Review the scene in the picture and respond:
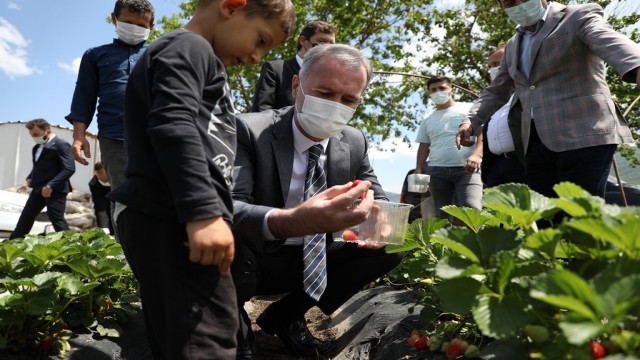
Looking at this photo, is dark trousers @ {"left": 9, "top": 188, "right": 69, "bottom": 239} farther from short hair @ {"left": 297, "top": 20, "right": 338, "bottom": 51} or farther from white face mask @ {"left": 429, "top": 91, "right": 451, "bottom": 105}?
white face mask @ {"left": 429, "top": 91, "right": 451, "bottom": 105}

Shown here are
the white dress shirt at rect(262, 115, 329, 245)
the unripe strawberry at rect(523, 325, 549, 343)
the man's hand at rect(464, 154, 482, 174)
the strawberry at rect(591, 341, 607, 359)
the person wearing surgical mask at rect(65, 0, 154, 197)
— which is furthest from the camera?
the man's hand at rect(464, 154, 482, 174)

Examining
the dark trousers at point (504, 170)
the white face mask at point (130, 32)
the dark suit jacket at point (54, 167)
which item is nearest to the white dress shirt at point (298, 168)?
the white face mask at point (130, 32)

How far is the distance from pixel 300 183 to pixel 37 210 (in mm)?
4633

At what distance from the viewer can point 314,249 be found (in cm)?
225

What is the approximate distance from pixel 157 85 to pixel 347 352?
1528 millimetres

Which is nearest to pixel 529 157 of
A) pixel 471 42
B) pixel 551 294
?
pixel 551 294

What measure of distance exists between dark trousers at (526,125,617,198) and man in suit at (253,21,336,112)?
1622 mm

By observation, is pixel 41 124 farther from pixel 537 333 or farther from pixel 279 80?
pixel 537 333

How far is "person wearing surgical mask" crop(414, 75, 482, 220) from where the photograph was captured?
174 inches

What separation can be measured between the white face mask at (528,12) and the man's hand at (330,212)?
5.49 feet

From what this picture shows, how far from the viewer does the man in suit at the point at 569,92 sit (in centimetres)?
258

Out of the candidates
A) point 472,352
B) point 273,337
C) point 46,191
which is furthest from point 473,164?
point 46,191

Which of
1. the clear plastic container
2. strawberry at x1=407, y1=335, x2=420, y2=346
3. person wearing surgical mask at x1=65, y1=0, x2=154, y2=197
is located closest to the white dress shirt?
the clear plastic container

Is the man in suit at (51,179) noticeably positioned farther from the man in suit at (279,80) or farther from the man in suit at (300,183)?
the man in suit at (300,183)
